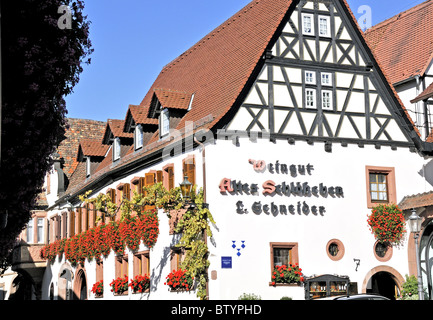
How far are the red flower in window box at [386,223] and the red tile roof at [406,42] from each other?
553 cm

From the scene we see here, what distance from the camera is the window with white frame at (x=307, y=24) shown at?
24594mm

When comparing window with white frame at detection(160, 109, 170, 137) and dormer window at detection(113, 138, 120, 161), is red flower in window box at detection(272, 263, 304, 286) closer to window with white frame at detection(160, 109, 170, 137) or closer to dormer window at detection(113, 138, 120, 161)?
window with white frame at detection(160, 109, 170, 137)


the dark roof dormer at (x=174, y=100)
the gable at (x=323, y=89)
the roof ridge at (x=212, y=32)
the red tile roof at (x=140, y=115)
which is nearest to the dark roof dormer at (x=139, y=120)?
the red tile roof at (x=140, y=115)

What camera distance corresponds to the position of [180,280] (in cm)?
2328

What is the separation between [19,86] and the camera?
45.7 feet

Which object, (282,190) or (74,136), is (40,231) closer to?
(74,136)

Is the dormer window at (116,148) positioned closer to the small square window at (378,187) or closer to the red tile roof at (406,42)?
the red tile roof at (406,42)

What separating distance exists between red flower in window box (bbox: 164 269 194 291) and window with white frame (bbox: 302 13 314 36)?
8.67m

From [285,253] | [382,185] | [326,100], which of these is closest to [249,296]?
[285,253]

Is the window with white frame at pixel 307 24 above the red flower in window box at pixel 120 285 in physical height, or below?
above

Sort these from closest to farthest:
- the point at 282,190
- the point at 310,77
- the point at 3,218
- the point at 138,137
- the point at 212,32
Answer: the point at 3,218, the point at 282,190, the point at 310,77, the point at 138,137, the point at 212,32

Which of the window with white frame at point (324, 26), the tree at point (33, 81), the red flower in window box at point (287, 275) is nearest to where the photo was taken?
the tree at point (33, 81)

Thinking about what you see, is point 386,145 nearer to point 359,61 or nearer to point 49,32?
point 359,61

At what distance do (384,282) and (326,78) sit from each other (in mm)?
7511
